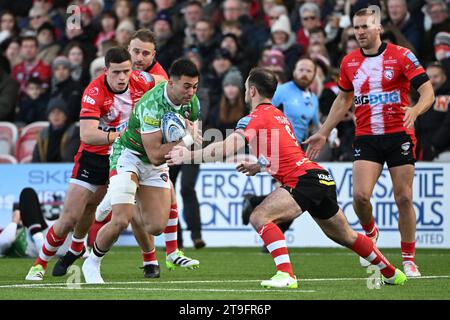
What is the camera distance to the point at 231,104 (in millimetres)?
17984

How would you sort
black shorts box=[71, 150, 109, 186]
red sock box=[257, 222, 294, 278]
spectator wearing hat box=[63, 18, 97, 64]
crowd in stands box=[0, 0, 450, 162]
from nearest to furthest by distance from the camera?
red sock box=[257, 222, 294, 278]
black shorts box=[71, 150, 109, 186]
crowd in stands box=[0, 0, 450, 162]
spectator wearing hat box=[63, 18, 97, 64]

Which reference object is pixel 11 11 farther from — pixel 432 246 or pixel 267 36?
pixel 432 246

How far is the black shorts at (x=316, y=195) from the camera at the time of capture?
33.0ft

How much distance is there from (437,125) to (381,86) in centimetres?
537

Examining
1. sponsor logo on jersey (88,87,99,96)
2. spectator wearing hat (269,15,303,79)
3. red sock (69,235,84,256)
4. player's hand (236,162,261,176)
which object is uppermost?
spectator wearing hat (269,15,303,79)

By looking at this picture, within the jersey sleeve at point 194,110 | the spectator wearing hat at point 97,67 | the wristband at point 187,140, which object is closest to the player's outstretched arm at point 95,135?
the jersey sleeve at point 194,110

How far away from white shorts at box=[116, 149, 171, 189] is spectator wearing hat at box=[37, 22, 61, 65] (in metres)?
11.0

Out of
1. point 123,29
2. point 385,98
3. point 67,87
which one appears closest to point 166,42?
point 123,29

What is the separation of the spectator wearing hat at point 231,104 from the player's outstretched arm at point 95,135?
239 inches

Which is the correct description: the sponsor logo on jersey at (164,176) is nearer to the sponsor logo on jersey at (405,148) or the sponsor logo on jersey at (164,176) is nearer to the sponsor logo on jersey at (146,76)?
the sponsor logo on jersey at (146,76)

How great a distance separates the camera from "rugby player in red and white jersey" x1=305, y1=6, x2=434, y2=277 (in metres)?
12.0

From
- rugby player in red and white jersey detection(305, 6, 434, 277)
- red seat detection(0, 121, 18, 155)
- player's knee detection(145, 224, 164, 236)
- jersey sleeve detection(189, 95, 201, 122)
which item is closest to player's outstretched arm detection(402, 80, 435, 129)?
rugby player in red and white jersey detection(305, 6, 434, 277)

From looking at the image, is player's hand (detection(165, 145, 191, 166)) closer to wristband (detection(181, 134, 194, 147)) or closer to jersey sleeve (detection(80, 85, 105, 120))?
wristband (detection(181, 134, 194, 147))

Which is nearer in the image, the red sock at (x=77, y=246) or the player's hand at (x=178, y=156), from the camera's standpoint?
the player's hand at (x=178, y=156)
